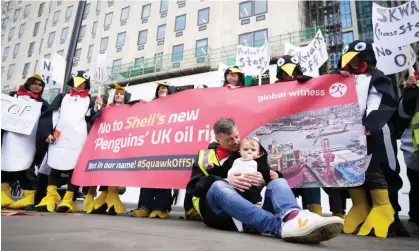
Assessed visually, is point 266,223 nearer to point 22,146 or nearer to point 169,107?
point 169,107

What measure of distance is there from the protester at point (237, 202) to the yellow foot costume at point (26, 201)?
2.80 m

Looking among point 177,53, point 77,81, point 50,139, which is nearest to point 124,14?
point 177,53

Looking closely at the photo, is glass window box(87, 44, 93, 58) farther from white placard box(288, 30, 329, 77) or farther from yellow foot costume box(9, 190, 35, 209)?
yellow foot costume box(9, 190, 35, 209)

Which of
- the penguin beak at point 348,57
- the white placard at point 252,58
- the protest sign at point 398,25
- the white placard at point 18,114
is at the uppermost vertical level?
the white placard at point 252,58

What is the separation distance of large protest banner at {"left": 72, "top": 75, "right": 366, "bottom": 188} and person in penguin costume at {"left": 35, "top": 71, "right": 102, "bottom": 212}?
0.14 meters

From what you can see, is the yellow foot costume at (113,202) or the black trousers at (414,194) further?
the yellow foot costume at (113,202)

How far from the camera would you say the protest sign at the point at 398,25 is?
3.31 metres

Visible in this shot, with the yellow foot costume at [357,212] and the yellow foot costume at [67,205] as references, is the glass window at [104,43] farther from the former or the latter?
the yellow foot costume at [357,212]

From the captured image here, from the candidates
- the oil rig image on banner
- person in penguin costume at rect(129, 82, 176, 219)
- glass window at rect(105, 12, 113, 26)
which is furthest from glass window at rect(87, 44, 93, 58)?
the oil rig image on banner

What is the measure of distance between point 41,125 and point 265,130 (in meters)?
3.02

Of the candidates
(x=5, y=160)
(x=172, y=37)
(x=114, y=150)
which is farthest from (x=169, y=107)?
(x=172, y=37)

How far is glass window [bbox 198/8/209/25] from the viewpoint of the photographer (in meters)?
19.9

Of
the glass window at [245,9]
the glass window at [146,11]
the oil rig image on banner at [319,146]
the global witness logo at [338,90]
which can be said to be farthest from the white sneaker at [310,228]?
the glass window at [146,11]

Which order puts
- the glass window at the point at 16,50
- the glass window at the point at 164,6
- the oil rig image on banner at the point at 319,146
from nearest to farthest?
the oil rig image on banner at the point at 319,146 < the glass window at the point at 16,50 < the glass window at the point at 164,6
